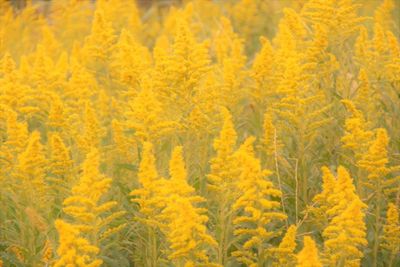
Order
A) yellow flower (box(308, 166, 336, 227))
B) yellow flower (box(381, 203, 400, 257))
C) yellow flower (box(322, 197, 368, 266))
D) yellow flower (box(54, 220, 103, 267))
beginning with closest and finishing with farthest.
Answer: yellow flower (box(54, 220, 103, 267)), yellow flower (box(322, 197, 368, 266)), yellow flower (box(308, 166, 336, 227)), yellow flower (box(381, 203, 400, 257))

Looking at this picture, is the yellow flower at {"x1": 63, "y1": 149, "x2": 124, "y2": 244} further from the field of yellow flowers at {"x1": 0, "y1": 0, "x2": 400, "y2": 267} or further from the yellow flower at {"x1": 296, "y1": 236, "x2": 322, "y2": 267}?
the yellow flower at {"x1": 296, "y1": 236, "x2": 322, "y2": 267}

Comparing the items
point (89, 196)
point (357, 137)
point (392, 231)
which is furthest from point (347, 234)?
point (89, 196)

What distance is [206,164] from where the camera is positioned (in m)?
3.71

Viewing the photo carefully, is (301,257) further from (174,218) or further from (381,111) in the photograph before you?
(381,111)

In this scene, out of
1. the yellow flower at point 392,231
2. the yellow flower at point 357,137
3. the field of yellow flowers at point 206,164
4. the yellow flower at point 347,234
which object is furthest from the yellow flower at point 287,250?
the yellow flower at point 357,137

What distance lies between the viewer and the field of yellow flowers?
2.69 meters

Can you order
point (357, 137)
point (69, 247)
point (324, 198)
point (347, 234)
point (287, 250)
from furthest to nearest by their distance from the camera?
point (357, 137)
point (324, 198)
point (287, 250)
point (347, 234)
point (69, 247)

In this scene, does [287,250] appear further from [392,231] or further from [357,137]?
[357,137]

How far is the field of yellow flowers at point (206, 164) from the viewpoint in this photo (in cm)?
269

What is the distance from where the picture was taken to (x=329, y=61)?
12.8 feet

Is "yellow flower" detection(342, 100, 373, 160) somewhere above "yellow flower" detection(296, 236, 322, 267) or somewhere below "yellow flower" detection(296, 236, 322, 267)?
above

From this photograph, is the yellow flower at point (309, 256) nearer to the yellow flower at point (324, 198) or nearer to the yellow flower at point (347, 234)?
the yellow flower at point (347, 234)

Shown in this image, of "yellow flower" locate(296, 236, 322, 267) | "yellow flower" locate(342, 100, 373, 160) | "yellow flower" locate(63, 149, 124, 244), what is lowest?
"yellow flower" locate(296, 236, 322, 267)

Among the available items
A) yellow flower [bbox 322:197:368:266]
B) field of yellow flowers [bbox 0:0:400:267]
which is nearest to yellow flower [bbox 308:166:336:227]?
field of yellow flowers [bbox 0:0:400:267]
